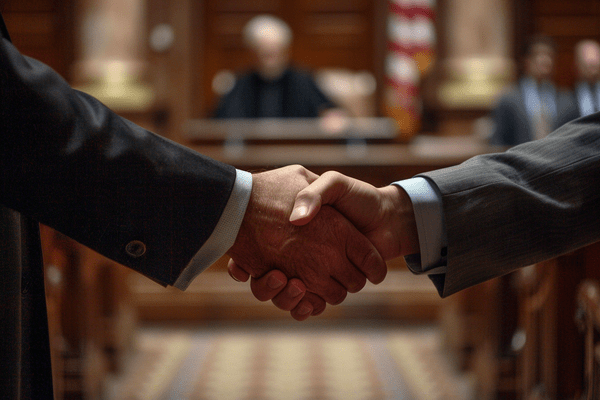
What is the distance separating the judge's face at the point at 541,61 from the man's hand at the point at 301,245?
3.80 meters

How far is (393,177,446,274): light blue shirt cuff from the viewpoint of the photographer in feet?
4.07

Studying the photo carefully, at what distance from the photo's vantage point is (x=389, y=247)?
4.52ft

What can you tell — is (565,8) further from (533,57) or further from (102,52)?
(102,52)

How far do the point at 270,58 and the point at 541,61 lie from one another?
220 centimetres

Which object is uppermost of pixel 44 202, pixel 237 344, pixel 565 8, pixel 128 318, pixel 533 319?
pixel 565 8

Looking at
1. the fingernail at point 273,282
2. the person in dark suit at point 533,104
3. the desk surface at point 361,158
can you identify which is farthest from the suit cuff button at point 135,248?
the person in dark suit at point 533,104

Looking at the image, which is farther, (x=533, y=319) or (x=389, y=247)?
(x=533, y=319)

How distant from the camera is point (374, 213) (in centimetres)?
137

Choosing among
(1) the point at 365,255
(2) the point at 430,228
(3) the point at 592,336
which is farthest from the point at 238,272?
(3) the point at 592,336

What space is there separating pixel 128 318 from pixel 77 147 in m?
2.72

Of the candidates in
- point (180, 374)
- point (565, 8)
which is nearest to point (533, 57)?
point (565, 8)

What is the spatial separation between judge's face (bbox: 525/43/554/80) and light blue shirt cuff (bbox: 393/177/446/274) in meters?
3.82

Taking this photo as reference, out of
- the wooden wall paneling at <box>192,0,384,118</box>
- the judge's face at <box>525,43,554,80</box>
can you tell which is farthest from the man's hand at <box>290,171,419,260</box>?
the wooden wall paneling at <box>192,0,384,118</box>

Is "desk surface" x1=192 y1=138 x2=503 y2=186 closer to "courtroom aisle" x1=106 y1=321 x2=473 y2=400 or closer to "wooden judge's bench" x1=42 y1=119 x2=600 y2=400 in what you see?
"wooden judge's bench" x1=42 y1=119 x2=600 y2=400
